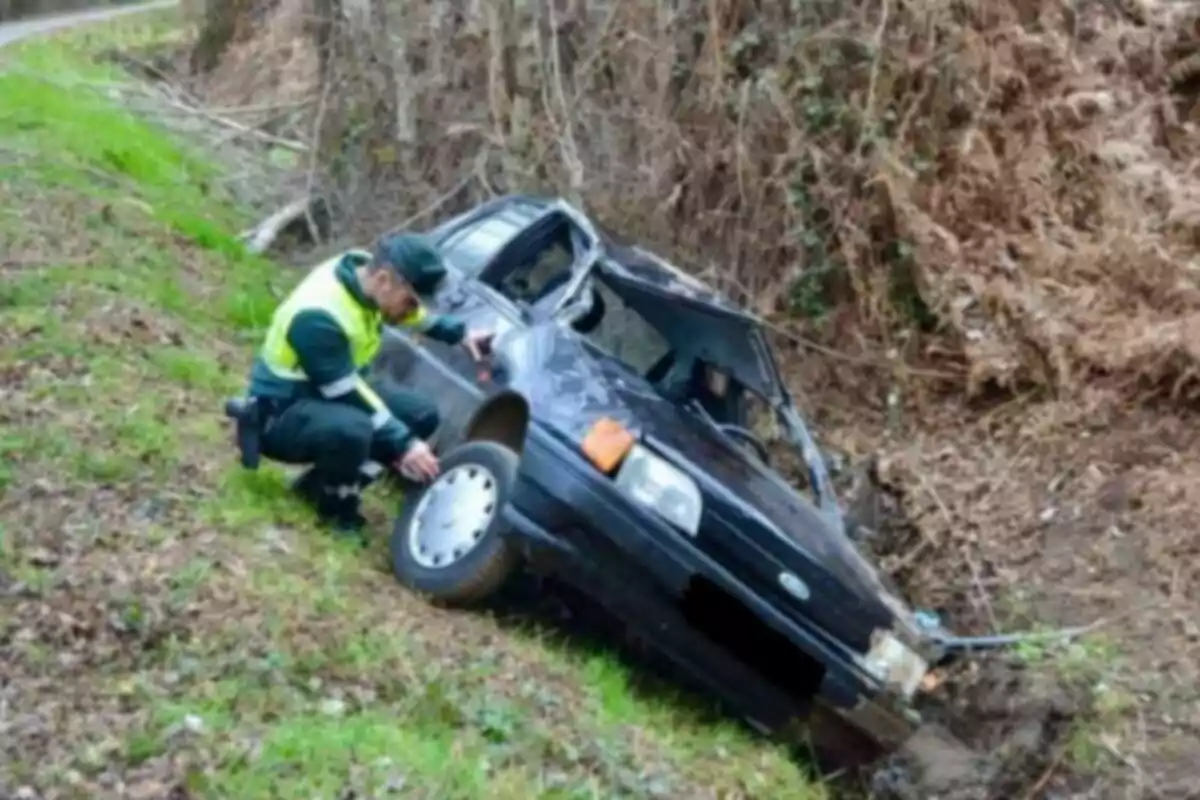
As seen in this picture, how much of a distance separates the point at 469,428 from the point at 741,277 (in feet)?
15.5

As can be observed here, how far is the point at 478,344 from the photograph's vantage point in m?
7.80

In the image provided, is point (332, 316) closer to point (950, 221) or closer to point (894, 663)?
point (894, 663)

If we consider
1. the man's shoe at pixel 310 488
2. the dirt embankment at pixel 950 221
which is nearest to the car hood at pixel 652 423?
the man's shoe at pixel 310 488

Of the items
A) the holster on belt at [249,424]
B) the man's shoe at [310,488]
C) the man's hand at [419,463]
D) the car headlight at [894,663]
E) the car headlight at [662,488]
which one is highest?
the car headlight at [662,488]

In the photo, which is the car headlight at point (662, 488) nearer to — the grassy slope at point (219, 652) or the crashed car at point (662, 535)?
the crashed car at point (662, 535)

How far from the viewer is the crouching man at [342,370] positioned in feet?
23.6

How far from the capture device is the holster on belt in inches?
289

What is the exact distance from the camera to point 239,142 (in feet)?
59.4

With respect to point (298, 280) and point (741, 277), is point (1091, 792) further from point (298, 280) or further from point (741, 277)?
point (298, 280)

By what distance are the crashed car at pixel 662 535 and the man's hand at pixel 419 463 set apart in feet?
0.16

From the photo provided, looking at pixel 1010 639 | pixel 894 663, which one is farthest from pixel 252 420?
pixel 1010 639

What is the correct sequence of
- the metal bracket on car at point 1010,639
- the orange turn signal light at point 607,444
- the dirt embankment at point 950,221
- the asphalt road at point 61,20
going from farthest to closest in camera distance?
the asphalt road at point 61,20, the dirt embankment at point 950,221, the metal bracket on car at point 1010,639, the orange turn signal light at point 607,444

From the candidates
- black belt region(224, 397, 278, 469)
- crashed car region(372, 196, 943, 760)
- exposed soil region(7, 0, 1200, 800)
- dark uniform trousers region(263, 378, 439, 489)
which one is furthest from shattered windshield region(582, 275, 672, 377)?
exposed soil region(7, 0, 1200, 800)

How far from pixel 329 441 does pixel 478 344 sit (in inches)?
34.5
